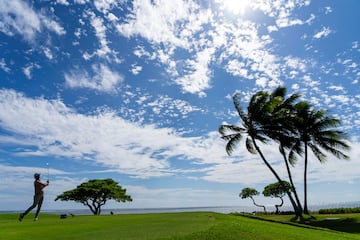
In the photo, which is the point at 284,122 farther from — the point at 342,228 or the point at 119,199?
the point at 119,199

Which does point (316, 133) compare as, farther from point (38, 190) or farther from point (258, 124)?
point (38, 190)

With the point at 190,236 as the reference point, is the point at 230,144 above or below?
above

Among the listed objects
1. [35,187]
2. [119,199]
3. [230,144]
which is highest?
[230,144]

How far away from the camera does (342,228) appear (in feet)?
89.9

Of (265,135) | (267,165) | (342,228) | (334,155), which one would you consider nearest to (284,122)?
(265,135)

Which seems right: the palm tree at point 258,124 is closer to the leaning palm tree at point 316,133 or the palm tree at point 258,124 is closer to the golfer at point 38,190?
the leaning palm tree at point 316,133

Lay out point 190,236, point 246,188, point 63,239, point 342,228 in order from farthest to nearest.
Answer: point 246,188, point 342,228, point 190,236, point 63,239

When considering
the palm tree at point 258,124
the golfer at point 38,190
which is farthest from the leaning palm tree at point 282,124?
the golfer at point 38,190

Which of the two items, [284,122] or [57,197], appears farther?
[57,197]

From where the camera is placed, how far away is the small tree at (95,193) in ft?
174

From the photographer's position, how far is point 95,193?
53.2m

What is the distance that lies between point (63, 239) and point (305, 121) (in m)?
35.3

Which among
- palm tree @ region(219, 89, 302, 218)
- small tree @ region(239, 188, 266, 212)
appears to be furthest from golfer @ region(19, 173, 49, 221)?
small tree @ region(239, 188, 266, 212)

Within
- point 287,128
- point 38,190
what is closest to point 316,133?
point 287,128
